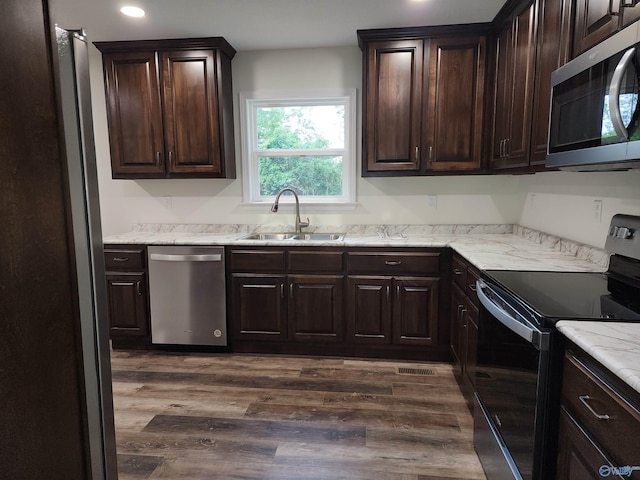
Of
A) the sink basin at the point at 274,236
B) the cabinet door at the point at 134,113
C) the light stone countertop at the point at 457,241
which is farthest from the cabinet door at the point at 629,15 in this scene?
the cabinet door at the point at 134,113

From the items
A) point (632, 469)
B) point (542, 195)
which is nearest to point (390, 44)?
point (542, 195)

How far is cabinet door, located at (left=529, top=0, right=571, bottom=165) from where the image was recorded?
189cm

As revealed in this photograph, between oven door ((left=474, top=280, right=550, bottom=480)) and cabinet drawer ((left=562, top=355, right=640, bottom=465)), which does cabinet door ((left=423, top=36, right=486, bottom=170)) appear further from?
cabinet drawer ((left=562, top=355, right=640, bottom=465))

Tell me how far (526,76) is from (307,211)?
1.92 meters

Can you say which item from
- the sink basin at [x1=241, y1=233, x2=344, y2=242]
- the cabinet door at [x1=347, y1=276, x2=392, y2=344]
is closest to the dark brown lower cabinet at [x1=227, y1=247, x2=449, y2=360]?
the cabinet door at [x1=347, y1=276, x2=392, y2=344]

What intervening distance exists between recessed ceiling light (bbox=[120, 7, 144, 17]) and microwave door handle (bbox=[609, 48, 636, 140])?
268cm

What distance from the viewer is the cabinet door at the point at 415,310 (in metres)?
2.97

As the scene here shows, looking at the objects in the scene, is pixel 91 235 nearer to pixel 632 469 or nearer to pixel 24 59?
pixel 24 59

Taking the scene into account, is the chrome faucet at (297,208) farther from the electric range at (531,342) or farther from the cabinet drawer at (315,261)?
the electric range at (531,342)

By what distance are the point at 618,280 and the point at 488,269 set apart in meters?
0.52

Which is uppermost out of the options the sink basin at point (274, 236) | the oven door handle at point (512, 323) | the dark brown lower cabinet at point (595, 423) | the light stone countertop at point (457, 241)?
the light stone countertop at point (457, 241)

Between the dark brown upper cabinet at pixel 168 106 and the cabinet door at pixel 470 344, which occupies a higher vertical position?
the dark brown upper cabinet at pixel 168 106

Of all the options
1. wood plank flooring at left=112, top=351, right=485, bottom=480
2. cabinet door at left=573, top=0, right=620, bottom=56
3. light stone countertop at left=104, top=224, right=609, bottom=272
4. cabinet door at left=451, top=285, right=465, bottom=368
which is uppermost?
cabinet door at left=573, top=0, right=620, bottom=56

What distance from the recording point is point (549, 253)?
8.06 ft
